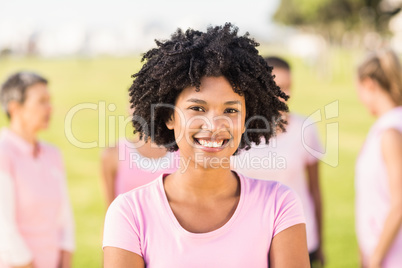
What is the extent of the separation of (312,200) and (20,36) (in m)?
65.6

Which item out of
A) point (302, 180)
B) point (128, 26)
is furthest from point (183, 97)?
point (128, 26)

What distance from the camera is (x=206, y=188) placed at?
6.89ft

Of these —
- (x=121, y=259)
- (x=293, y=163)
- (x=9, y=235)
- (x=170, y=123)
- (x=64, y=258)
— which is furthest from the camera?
(x=293, y=163)

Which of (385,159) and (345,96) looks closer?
(385,159)

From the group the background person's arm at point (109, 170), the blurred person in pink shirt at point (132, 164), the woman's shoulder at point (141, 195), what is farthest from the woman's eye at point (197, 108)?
the background person's arm at point (109, 170)

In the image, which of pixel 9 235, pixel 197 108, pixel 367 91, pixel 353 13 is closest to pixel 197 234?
pixel 197 108

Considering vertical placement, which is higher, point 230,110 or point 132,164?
point 230,110

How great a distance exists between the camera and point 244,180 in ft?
6.97

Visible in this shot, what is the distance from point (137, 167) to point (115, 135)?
37.8ft

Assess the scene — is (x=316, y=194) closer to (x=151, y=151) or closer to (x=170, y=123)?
(x=151, y=151)

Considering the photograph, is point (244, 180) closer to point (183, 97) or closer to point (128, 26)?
point (183, 97)

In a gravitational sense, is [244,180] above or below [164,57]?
below

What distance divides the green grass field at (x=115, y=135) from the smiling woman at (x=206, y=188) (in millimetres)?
2967

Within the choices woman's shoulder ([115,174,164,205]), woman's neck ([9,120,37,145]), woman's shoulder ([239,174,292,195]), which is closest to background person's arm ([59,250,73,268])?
woman's neck ([9,120,37,145])
